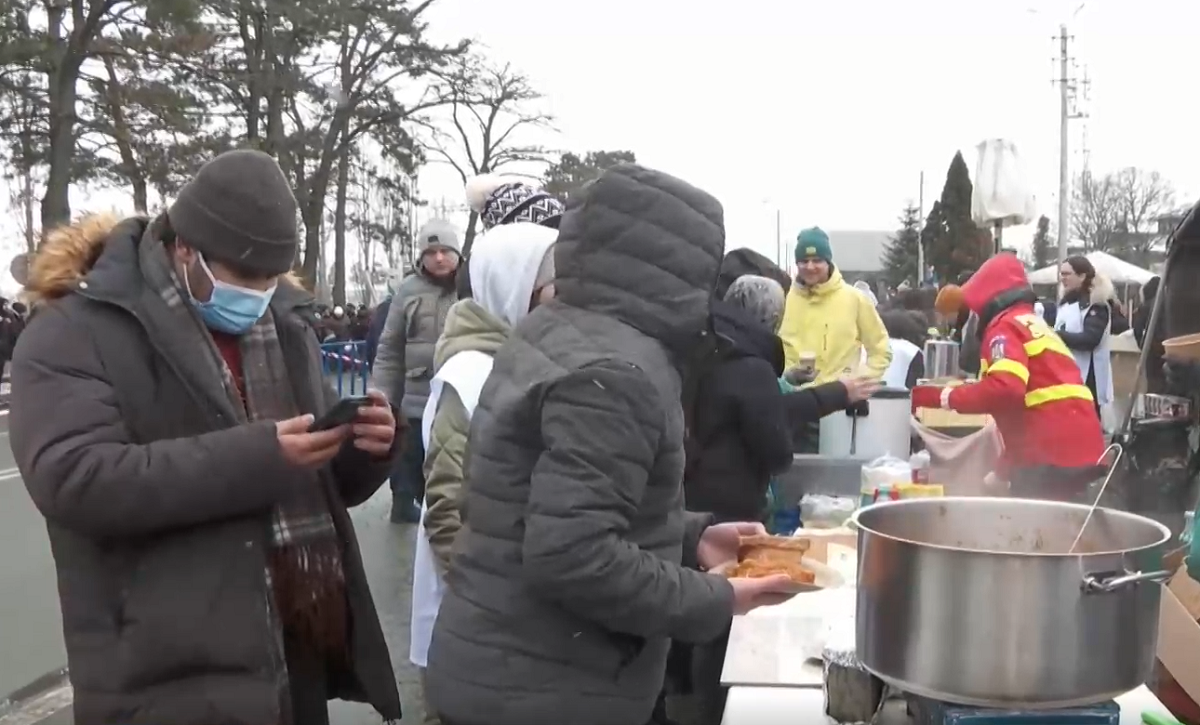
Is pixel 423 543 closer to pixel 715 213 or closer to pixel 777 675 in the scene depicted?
pixel 777 675

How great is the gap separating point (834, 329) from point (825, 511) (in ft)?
7.18

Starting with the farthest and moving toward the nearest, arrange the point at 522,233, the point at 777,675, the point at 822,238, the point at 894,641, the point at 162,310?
the point at 822,238, the point at 522,233, the point at 777,675, the point at 162,310, the point at 894,641

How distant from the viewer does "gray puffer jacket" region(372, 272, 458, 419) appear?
6219mm

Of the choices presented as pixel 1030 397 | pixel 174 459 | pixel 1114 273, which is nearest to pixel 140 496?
pixel 174 459

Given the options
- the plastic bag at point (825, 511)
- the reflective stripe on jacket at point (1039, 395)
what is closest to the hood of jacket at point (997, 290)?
the reflective stripe on jacket at point (1039, 395)

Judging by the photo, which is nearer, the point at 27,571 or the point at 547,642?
the point at 547,642

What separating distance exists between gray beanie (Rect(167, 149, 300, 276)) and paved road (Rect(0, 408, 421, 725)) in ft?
8.71

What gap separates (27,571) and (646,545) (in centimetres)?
577

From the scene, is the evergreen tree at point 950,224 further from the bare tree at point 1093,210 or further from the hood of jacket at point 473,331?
the hood of jacket at point 473,331

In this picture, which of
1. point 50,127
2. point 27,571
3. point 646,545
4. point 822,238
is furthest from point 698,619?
point 50,127

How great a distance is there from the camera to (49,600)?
19.1ft

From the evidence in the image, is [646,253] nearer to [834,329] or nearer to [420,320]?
[834,329]

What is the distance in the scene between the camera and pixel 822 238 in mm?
5961

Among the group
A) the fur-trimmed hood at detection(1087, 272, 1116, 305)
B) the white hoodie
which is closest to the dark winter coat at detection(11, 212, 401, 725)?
the white hoodie
